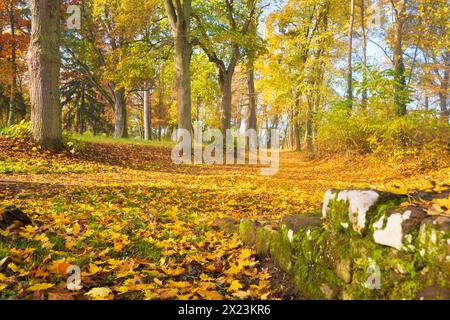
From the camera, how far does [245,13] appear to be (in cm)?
1794

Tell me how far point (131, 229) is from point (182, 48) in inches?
393

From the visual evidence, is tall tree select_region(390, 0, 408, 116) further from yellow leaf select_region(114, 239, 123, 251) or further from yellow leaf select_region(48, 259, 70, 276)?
yellow leaf select_region(48, 259, 70, 276)

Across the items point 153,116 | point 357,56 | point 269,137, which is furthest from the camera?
point 269,137

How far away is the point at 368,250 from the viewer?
2.07 meters

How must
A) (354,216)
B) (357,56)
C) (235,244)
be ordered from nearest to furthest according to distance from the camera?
(354,216) < (235,244) < (357,56)

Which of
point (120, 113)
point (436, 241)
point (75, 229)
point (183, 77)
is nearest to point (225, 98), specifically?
point (183, 77)

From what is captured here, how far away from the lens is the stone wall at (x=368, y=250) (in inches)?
68.5

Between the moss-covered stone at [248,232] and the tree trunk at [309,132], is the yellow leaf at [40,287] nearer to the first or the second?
the moss-covered stone at [248,232]

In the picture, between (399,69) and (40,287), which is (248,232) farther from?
(399,69)

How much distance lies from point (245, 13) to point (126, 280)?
18216 millimetres

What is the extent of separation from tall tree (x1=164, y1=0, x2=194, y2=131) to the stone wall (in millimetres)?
10442

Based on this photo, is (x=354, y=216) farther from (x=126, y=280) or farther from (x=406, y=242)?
(x=126, y=280)

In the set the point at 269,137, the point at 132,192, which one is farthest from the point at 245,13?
the point at 269,137
